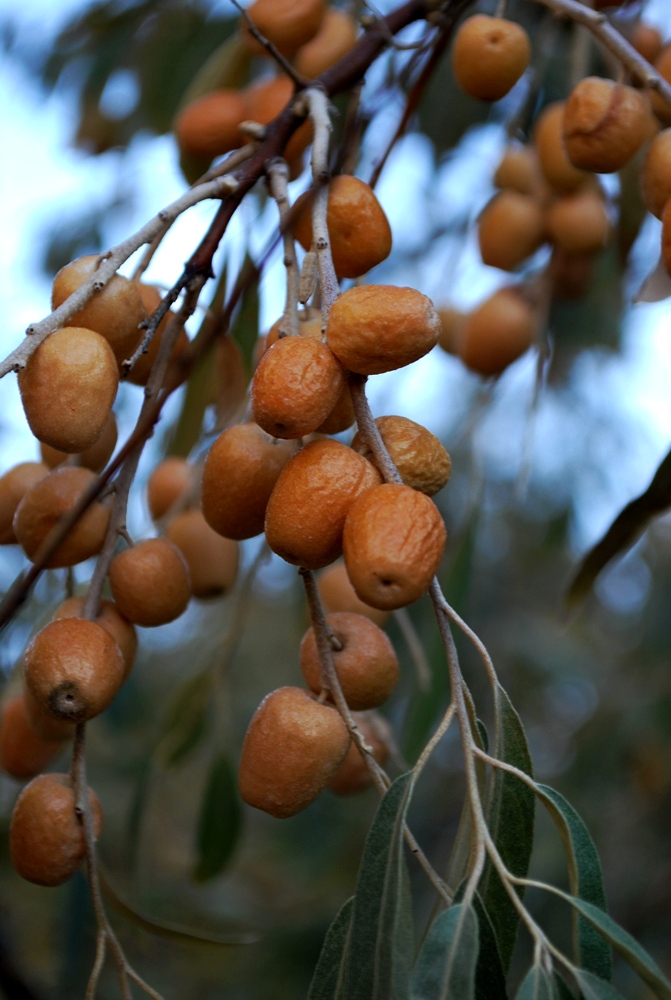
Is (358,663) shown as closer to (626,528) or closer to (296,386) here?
(296,386)

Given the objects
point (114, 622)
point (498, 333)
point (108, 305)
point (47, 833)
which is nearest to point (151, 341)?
point (108, 305)

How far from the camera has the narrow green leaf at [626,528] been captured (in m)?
0.76

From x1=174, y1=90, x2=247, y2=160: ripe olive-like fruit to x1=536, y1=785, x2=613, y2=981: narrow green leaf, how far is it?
2.22 ft

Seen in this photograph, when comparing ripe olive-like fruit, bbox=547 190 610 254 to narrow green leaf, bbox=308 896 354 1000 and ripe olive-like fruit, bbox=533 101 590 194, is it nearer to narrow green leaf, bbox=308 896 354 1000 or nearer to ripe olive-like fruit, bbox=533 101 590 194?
ripe olive-like fruit, bbox=533 101 590 194

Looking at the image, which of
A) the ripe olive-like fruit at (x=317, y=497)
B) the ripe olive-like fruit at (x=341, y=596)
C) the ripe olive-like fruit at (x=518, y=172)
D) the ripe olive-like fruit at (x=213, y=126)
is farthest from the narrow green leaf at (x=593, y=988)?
the ripe olive-like fruit at (x=518, y=172)

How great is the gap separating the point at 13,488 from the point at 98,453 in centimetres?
7

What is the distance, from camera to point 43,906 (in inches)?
94.7

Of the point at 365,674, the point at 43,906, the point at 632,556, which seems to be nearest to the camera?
the point at 365,674

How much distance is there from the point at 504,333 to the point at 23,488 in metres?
0.58

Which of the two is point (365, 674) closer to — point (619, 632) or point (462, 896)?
point (462, 896)

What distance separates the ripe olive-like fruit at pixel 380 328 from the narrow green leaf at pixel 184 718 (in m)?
0.76

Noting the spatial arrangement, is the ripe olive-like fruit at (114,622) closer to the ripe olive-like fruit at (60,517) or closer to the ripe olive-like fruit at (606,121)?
the ripe olive-like fruit at (60,517)

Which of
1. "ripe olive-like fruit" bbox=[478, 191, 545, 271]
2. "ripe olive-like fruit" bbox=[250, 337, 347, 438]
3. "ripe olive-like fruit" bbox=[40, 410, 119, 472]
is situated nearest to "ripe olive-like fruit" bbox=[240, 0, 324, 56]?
"ripe olive-like fruit" bbox=[478, 191, 545, 271]

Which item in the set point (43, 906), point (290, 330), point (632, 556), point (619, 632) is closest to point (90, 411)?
point (290, 330)
